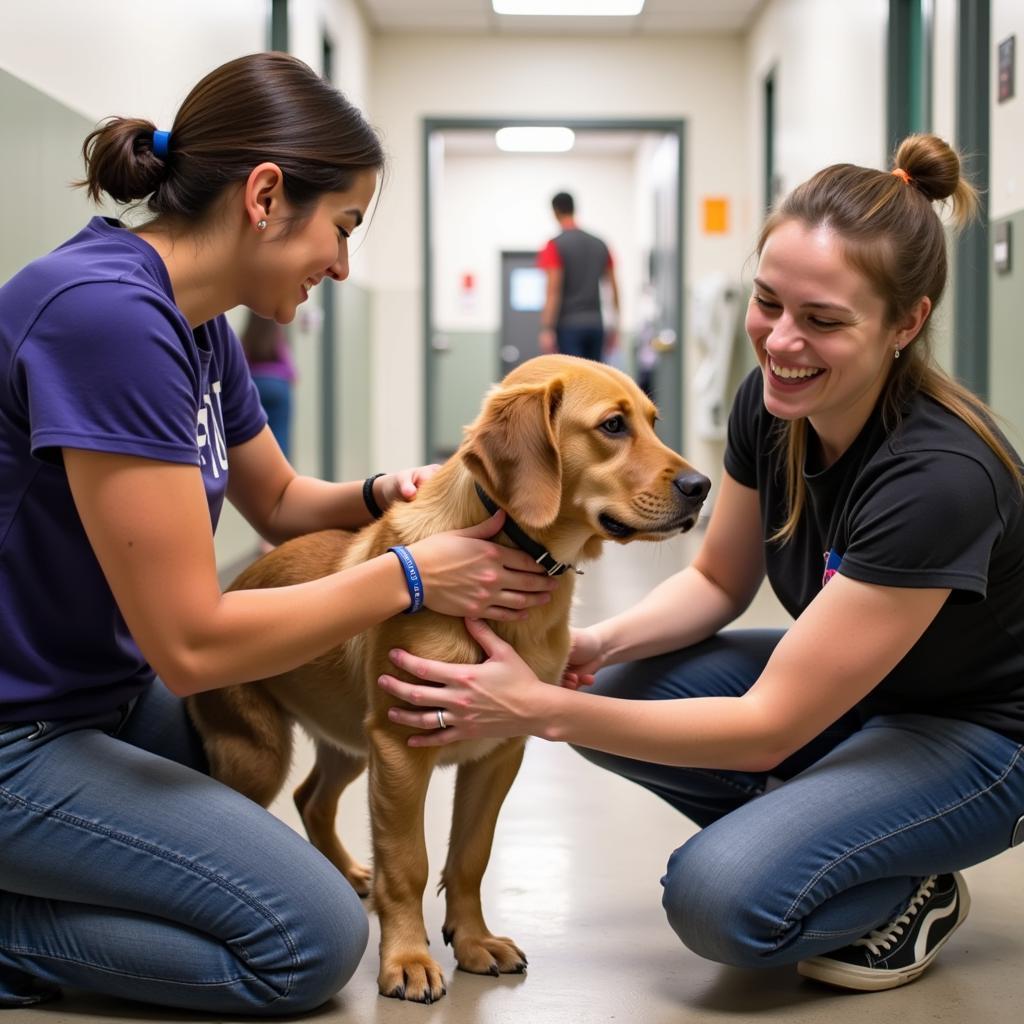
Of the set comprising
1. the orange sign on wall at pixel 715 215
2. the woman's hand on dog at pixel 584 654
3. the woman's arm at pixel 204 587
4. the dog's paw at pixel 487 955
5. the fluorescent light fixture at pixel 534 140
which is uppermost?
the fluorescent light fixture at pixel 534 140

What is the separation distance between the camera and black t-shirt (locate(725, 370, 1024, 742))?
5.22ft

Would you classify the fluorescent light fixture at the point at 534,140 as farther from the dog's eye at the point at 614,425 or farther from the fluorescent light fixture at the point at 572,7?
the dog's eye at the point at 614,425

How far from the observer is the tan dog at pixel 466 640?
170 cm

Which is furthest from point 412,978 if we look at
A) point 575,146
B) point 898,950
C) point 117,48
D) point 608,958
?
point 575,146

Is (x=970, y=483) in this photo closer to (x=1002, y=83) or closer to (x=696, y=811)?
(x=696, y=811)

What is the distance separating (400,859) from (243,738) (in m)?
0.36

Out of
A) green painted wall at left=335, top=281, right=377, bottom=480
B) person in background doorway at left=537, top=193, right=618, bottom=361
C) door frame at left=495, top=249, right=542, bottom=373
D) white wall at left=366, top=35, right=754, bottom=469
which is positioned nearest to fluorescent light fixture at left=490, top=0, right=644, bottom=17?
white wall at left=366, top=35, right=754, bottom=469

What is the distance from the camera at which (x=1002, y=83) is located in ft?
15.2

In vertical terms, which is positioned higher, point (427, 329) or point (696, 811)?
point (427, 329)

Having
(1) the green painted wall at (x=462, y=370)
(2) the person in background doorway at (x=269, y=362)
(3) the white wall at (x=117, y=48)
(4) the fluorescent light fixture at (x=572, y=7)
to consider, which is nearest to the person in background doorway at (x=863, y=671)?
(3) the white wall at (x=117, y=48)

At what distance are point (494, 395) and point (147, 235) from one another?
517 mm

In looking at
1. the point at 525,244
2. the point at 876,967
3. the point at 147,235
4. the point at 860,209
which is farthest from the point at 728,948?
the point at 525,244

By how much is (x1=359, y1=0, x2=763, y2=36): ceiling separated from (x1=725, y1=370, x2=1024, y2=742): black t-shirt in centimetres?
760

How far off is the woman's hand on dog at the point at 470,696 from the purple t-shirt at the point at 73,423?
0.39 metres
